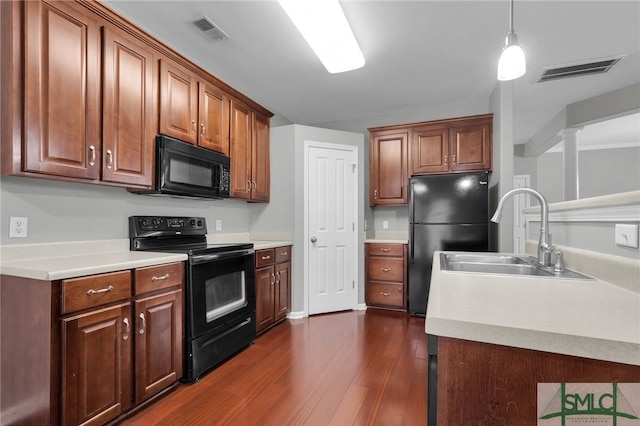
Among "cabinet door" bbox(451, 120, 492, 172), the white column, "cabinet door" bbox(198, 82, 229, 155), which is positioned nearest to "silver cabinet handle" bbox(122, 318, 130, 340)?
"cabinet door" bbox(198, 82, 229, 155)

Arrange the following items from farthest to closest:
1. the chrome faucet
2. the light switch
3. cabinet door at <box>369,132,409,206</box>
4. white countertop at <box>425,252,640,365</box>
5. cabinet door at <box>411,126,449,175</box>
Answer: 1. cabinet door at <box>369,132,409,206</box>
2. cabinet door at <box>411,126,449,175</box>
3. the chrome faucet
4. the light switch
5. white countertop at <box>425,252,640,365</box>

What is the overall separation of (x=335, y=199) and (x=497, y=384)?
3.07 m

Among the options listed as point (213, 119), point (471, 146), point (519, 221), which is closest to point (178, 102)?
point (213, 119)

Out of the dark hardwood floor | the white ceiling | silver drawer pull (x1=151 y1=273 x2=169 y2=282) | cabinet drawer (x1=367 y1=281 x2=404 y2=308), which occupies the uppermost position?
the white ceiling

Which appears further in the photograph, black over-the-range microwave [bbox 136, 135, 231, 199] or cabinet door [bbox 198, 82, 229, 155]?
cabinet door [bbox 198, 82, 229, 155]

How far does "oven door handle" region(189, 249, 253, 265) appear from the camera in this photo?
6.99 ft

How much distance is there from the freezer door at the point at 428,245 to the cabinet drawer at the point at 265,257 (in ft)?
5.25

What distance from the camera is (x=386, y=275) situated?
3805mm

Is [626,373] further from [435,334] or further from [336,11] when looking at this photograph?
[336,11]

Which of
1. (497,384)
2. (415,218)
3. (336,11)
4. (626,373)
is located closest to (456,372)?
(497,384)

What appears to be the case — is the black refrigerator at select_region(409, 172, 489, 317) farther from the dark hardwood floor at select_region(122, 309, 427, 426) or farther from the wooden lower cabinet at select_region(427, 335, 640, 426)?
the wooden lower cabinet at select_region(427, 335, 640, 426)

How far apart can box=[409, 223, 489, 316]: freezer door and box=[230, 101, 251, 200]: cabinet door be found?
1.96 meters

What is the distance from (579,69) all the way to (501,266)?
8.98 feet

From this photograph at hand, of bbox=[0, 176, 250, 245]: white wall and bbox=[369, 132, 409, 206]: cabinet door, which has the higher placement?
bbox=[369, 132, 409, 206]: cabinet door
